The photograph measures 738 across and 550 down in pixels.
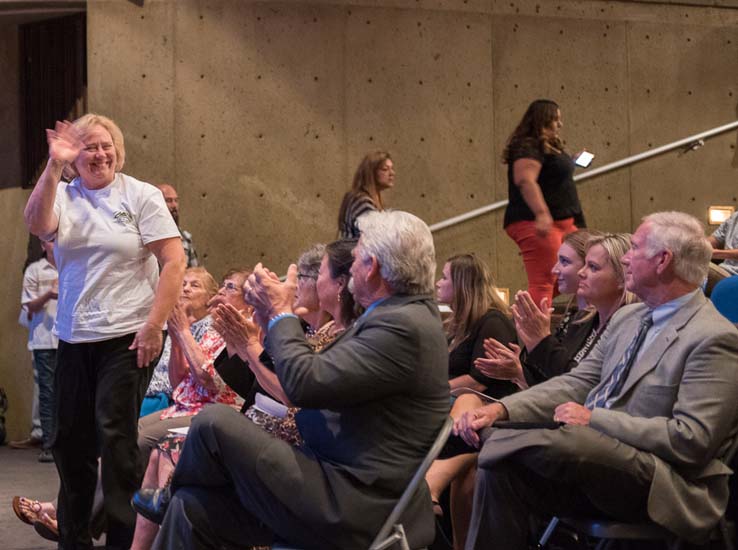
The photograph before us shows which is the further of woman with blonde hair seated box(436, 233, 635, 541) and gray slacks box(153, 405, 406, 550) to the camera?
woman with blonde hair seated box(436, 233, 635, 541)

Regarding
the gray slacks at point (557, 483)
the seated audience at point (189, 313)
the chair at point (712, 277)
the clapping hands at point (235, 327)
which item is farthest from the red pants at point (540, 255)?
the clapping hands at point (235, 327)

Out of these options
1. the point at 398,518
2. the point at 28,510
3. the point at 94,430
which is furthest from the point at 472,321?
the point at 28,510

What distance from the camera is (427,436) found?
257cm

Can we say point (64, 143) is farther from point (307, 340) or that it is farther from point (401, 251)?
point (401, 251)

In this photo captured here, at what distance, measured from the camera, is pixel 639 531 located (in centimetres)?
266

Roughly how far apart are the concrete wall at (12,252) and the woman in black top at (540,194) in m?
3.73

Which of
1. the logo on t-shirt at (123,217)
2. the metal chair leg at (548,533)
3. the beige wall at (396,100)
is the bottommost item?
the metal chair leg at (548,533)

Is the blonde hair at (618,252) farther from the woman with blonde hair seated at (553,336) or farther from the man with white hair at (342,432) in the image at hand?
the man with white hair at (342,432)

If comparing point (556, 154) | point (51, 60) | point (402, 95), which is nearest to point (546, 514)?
point (556, 154)

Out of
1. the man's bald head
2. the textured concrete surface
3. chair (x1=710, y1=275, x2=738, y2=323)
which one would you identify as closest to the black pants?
the textured concrete surface

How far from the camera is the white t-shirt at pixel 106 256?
3648mm

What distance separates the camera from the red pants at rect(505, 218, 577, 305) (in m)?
5.64

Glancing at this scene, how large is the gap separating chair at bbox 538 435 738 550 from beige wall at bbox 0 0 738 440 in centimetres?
478

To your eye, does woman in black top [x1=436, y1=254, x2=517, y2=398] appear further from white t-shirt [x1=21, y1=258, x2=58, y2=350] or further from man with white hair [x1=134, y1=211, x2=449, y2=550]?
white t-shirt [x1=21, y1=258, x2=58, y2=350]
